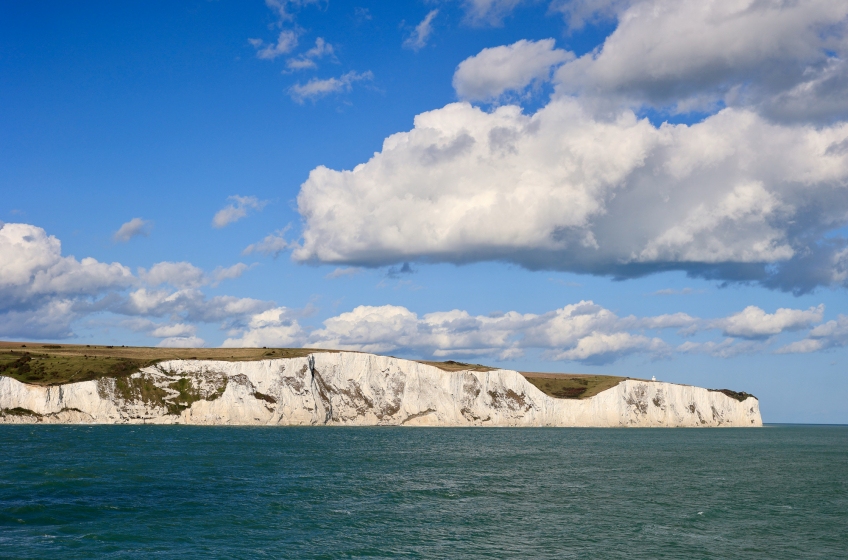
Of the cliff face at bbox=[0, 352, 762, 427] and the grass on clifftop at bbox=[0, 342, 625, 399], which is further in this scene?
the grass on clifftop at bbox=[0, 342, 625, 399]

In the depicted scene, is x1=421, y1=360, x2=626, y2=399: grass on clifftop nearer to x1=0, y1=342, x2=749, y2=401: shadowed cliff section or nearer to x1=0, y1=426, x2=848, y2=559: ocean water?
x1=0, y1=342, x2=749, y2=401: shadowed cliff section

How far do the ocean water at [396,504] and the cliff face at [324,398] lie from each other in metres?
36.8

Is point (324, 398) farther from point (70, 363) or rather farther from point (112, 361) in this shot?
point (70, 363)

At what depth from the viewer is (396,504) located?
4231 centimetres

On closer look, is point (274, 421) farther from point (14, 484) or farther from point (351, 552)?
→ point (351, 552)

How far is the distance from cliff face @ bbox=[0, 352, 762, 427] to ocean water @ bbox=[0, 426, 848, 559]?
121ft

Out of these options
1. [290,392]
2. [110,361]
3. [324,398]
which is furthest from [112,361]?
[324,398]

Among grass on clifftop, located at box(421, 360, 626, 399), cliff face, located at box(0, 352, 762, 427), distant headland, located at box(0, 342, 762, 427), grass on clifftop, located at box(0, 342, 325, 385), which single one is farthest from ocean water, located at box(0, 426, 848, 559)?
grass on clifftop, located at box(421, 360, 626, 399)

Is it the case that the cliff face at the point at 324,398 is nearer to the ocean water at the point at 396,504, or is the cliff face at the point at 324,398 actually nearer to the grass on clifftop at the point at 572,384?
the grass on clifftop at the point at 572,384

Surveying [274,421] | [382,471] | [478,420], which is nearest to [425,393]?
[478,420]

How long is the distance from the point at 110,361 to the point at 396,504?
93177mm

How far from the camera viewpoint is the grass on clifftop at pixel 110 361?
11282 cm

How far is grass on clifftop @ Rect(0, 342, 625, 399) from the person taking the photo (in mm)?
112825

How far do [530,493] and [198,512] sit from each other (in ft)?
73.4
